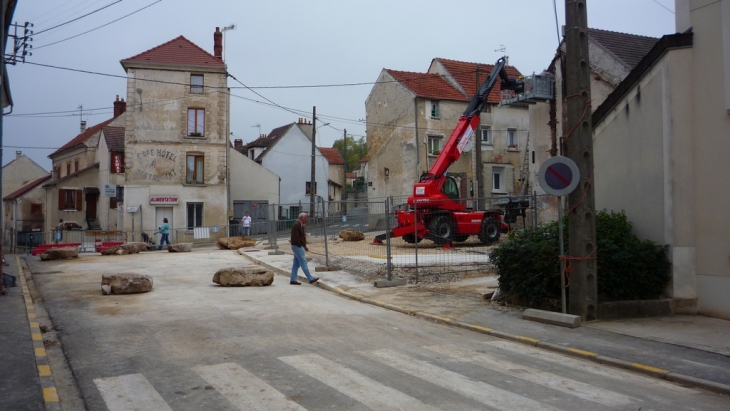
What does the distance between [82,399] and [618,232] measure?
8.79 m

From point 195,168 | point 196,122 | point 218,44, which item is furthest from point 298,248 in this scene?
point 218,44

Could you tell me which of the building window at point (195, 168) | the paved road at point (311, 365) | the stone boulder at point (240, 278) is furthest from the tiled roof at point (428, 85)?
the paved road at point (311, 365)

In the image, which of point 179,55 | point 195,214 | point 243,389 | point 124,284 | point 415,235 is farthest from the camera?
point 195,214

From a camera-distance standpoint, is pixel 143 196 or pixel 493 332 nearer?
pixel 493 332

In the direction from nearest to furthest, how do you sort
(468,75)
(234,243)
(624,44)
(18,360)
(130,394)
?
(130,394), (18,360), (624,44), (234,243), (468,75)

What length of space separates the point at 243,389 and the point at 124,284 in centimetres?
741

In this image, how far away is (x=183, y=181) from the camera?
1463 inches

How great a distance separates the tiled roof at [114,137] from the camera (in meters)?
40.8

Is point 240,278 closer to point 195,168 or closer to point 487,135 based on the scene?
point 195,168

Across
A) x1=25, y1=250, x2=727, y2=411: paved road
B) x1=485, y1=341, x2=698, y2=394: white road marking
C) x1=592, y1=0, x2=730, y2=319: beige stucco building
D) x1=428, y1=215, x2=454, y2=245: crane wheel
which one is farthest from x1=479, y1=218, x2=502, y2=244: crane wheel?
x1=485, y1=341, x2=698, y2=394: white road marking

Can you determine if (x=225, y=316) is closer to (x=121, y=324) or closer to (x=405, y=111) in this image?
(x=121, y=324)

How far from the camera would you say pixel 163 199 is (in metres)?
36.7

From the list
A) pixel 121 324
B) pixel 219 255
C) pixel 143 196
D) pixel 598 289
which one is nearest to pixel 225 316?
pixel 121 324

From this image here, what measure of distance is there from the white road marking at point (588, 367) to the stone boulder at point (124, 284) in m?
7.54
